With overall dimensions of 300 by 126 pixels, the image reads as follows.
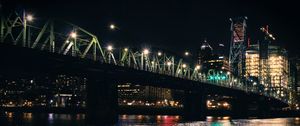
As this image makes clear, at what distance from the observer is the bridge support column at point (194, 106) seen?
356 ft

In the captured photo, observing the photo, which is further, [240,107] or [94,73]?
[240,107]

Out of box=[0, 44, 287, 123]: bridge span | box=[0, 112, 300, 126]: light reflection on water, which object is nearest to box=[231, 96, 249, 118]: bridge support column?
box=[0, 112, 300, 126]: light reflection on water

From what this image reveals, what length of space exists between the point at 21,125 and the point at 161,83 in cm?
3054

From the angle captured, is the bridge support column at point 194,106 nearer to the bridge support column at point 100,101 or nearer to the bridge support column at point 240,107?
the bridge support column at point 100,101

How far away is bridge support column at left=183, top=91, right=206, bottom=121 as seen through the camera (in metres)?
108

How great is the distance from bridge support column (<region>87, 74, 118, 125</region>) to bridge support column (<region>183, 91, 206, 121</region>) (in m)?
38.9

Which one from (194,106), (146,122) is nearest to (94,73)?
(146,122)

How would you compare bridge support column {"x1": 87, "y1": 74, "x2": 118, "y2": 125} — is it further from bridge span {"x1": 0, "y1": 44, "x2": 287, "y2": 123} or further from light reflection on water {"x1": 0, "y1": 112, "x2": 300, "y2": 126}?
light reflection on water {"x1": 0, "y1": 112, "x2": 300, "y2": 126}

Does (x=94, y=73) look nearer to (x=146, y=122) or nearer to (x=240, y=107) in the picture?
(x=146, y=122)

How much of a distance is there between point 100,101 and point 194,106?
143 feet

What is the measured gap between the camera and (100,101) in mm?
70000

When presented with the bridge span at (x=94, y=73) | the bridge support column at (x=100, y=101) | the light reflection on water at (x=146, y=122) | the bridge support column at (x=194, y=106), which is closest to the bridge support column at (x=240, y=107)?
the light reflection on water at (x=146, y=122)

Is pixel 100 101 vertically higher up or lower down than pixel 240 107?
higher up

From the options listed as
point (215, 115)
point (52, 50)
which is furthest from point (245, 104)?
point (52, 50)
